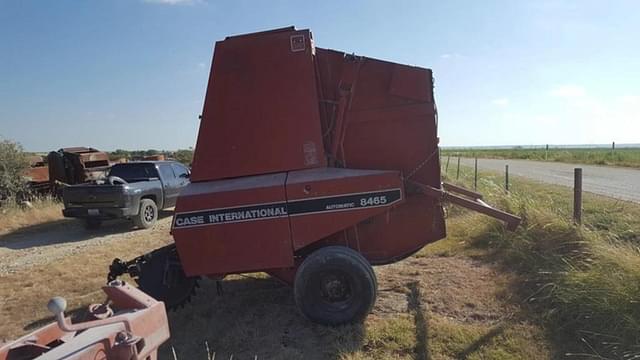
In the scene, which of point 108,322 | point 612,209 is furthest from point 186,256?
point 612,209

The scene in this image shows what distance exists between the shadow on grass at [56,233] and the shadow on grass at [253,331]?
702 centimetres

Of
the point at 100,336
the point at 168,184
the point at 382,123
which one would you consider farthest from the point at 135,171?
the point at 100,336

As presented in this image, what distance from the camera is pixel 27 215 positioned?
46.6 feet

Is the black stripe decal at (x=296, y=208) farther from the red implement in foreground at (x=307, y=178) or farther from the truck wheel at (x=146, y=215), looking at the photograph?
the truck wheel at (x=146, y=215)

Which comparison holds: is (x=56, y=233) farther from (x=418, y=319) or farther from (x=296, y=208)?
(x=418, y=319)

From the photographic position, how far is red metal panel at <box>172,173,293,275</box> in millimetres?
4801

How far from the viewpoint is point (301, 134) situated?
505 centimetres

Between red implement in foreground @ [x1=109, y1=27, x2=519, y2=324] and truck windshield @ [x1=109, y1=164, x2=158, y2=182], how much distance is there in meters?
8.86

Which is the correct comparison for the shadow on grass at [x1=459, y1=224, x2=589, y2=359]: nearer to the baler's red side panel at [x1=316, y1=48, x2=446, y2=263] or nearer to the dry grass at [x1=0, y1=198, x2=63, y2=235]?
the baler's red side panel at [x1=316, y1=48, x2=446, y2=263]

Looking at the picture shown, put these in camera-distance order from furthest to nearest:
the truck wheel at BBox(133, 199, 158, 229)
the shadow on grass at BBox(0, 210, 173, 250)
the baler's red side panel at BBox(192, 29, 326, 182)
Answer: the truck wheel at BBox(133, 199, 158, 229)
the shadow on grass at BBox(0, 210, 173, 250)
the baler's red side panel at BBox(192, 29, 326, 182)

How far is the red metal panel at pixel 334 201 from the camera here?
479cm

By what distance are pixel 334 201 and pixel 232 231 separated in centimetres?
108

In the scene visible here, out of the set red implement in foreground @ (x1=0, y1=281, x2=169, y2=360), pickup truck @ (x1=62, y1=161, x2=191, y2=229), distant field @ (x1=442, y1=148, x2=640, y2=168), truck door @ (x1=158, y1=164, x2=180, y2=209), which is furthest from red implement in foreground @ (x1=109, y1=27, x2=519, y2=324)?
distant field @ (x1=442, y1=148, x2=640, y2=168)

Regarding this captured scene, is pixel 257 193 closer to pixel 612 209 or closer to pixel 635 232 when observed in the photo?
pixel 635 232
